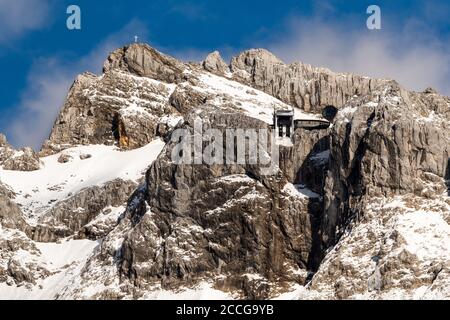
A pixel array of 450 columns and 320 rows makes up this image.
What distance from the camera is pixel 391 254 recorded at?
17588 cm

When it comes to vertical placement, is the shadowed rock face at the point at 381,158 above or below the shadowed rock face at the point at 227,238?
above

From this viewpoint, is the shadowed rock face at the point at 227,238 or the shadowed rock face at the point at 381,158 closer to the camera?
the shadowed rock face at the point at 381,158

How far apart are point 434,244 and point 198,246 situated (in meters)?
33.2

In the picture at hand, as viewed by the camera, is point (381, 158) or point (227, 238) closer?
point (381, 158)

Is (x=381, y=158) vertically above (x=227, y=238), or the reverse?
(x=381, y=158)

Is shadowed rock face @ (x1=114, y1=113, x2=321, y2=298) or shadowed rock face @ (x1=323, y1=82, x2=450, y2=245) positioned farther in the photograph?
shadowed rock face @ (x1=114, y1=113, x2=321, y2=298)

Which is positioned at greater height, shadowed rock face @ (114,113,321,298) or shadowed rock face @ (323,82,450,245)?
shadowed rock face @ (323,82,450,245)
